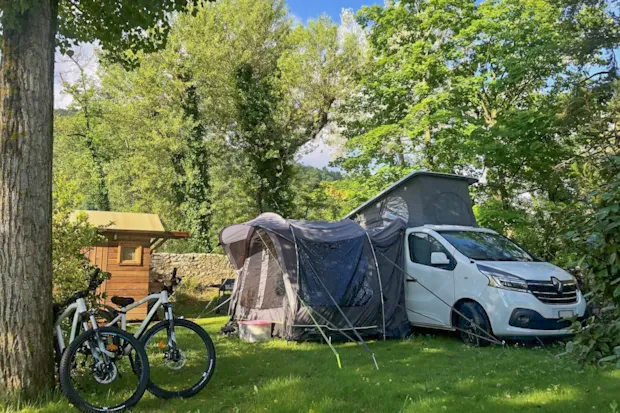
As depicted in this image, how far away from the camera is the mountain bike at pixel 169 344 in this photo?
4.54 m

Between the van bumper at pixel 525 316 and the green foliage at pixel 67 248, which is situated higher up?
the green foliage at pixel 67 248

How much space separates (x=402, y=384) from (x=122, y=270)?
32.2ft

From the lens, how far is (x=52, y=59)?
441 cm

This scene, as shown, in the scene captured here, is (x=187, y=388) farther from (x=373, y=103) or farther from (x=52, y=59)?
(x=373, y=103)

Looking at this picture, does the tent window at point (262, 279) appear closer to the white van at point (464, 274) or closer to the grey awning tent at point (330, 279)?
the grey awning tent at point (330, 279)

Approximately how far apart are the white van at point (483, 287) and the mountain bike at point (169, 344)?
4.06 metres

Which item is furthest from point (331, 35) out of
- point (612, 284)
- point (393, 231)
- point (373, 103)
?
point (612, 284)

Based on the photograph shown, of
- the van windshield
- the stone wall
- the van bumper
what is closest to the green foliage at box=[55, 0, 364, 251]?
the stone wall

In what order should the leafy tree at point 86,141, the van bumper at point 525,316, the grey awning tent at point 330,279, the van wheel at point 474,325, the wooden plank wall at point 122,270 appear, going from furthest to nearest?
the leafy tree at point 86,141 → the wooden plank wall at point 122,270 → the grey awning tent at point 330,279 → the van wheel at point 474,325 → the van bumper at point 525,316

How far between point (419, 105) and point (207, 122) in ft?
34.2

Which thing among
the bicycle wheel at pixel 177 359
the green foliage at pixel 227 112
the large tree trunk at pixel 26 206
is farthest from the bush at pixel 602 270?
the green foliage at pixel 227 112

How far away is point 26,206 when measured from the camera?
4.11m

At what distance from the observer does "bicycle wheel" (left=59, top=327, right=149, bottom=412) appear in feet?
12.6

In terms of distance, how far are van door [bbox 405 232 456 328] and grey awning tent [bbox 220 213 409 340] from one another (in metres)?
0.17
